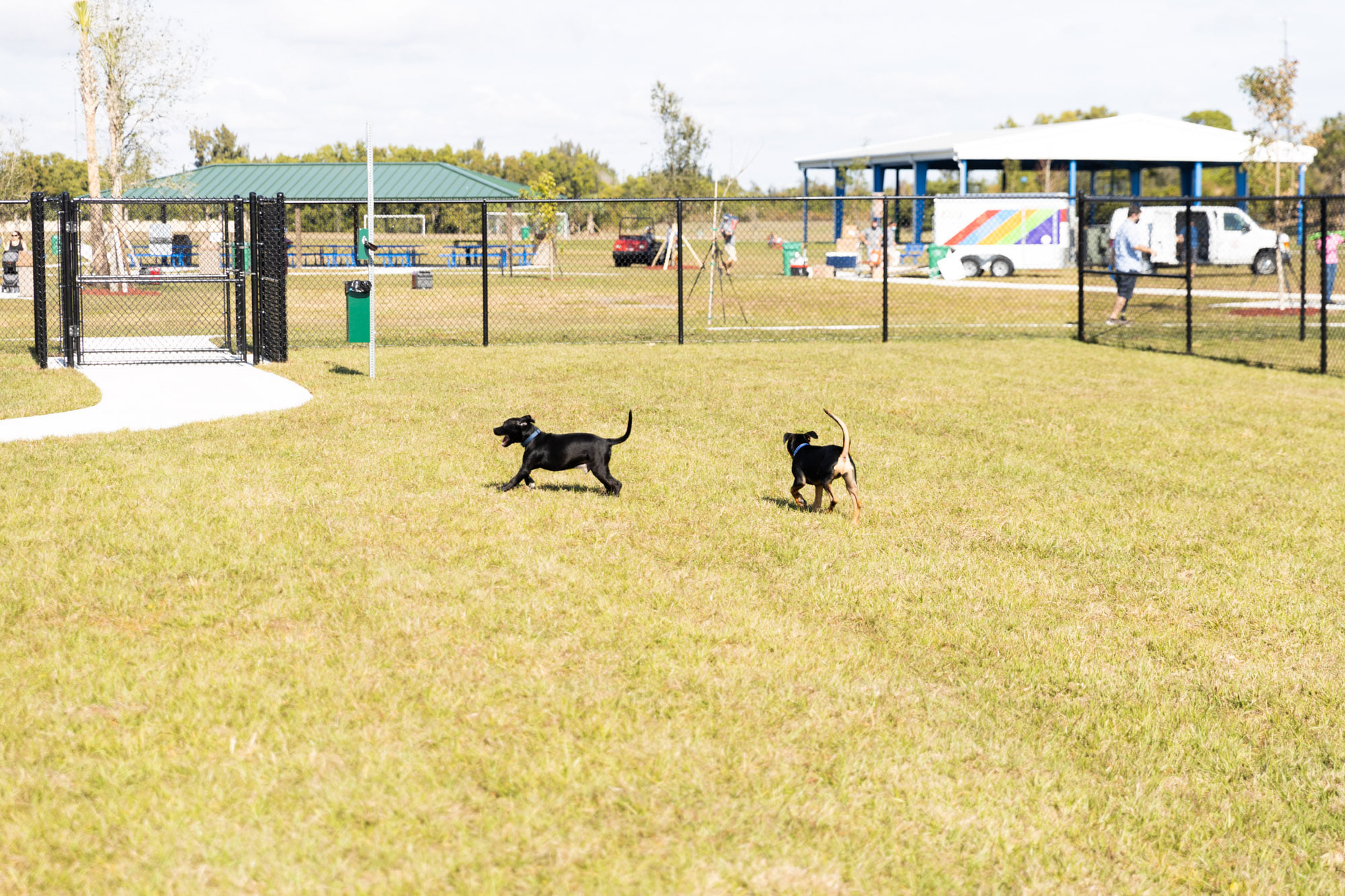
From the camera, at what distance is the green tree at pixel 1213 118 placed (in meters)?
91.1

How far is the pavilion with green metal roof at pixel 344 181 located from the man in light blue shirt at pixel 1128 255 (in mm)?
29902

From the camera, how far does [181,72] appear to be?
32.2 metres

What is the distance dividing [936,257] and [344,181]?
25.1 meters

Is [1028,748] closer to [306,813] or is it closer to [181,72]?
[306,813]

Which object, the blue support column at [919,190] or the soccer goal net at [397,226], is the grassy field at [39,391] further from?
the soccer goal net at [397,226]

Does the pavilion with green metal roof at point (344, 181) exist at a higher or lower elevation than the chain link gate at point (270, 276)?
higher

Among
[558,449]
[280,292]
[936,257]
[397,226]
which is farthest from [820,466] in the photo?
[397,226]

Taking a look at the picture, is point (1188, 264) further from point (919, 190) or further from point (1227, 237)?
point (919, 190)

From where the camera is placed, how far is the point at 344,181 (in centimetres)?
5003

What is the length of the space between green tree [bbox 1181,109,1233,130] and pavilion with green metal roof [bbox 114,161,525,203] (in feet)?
194

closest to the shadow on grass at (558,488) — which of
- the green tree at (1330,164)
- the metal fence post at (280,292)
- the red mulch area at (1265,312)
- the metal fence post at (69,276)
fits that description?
the metal fence post at (280,292)

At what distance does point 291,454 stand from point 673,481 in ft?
9.04

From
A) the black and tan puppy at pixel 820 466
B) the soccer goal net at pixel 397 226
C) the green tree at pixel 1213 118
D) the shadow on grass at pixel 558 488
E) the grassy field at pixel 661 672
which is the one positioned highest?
the green tree at pixel 1213 118

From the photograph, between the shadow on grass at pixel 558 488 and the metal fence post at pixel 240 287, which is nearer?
the shadow on grass at pixel 558 488
